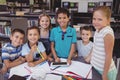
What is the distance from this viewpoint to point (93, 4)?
468 cm

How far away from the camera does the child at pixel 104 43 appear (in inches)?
58.7

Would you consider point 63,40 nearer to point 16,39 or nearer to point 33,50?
point 33,50

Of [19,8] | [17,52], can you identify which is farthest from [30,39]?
[19,8]

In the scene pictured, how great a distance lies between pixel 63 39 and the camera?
218 cm

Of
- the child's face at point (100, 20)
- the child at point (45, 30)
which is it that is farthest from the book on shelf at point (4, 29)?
the child's face at point (100, 20)

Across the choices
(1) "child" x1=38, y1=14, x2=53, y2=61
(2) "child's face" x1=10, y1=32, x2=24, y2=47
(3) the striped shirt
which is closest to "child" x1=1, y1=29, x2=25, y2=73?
(2) "child's face" x1=10, y1=32, x2=24, y2=47

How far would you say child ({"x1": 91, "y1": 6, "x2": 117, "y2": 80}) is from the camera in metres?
1.49

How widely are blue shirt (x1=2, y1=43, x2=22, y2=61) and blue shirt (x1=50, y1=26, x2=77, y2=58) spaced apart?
40 cm

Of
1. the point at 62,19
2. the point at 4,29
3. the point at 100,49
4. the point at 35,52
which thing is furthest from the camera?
the point at 4,29

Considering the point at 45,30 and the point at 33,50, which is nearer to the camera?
the point at 33,50

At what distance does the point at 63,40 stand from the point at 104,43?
745 millimetres

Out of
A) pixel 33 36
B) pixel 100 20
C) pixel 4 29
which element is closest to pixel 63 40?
pixel 33 36

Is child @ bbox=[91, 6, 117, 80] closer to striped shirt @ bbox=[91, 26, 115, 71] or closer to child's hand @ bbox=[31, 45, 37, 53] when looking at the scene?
striped shirt @ bbox=[91, 26, 115, 71]

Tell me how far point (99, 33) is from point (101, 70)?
31cm
